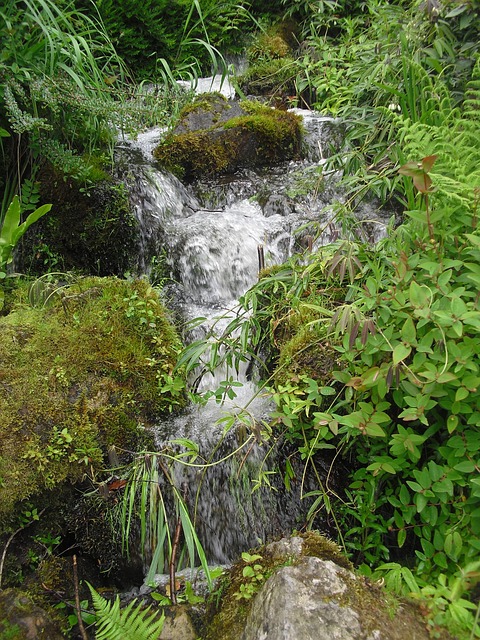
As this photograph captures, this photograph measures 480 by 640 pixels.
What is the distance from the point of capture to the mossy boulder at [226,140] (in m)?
4.54

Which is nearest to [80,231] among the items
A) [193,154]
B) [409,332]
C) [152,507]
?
[193,154]

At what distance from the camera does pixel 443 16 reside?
11.0 ft

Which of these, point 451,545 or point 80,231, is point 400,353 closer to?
point 451,545

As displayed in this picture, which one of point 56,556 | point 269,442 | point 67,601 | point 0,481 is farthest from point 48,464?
point 269,442

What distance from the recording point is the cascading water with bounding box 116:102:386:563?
2539 millimetres

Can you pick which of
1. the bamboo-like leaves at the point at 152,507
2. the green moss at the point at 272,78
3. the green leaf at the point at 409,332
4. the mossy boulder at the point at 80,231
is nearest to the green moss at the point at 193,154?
the mossy boulder at the point at 80,231

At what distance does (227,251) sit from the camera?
3.82 metres

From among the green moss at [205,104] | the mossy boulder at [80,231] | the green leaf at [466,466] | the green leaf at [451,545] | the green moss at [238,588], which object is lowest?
the green moss at [238,588]

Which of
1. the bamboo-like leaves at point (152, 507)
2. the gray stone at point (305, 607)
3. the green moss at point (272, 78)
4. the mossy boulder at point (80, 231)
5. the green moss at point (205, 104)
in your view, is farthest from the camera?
the green moss at point (272, 78)

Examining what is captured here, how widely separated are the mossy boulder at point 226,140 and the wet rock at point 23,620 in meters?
3.53

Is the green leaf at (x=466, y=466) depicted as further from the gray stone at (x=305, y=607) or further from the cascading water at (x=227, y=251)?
the cascading water at (x=227, y=251)

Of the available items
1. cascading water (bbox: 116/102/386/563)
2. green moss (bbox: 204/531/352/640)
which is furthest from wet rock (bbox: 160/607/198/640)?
cascading water (bbox: 116/102/386/563)

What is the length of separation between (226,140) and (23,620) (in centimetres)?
408

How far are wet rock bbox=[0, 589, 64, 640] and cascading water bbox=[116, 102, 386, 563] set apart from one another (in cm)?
82
